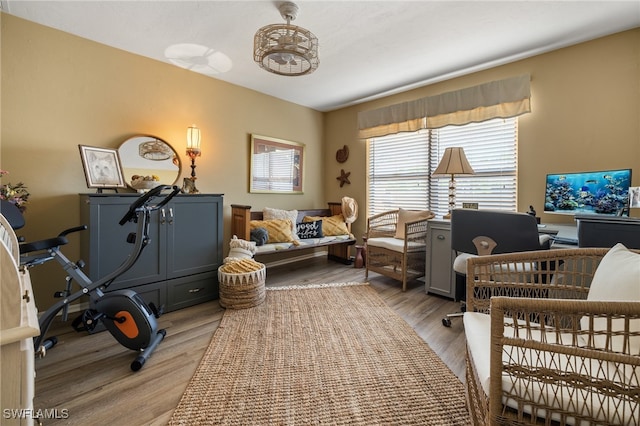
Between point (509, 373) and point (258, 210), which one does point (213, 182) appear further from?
point (509, 373)

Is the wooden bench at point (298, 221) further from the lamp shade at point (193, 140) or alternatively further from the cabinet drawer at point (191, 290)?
the lamp shade at point (193, 140)

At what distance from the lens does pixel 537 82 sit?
9.04ft

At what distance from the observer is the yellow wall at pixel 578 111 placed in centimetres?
231

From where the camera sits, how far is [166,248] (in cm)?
243

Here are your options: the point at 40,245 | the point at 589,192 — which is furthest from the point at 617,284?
the point at 40,245

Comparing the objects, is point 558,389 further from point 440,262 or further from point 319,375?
point 440,262

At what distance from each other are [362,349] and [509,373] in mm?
1165

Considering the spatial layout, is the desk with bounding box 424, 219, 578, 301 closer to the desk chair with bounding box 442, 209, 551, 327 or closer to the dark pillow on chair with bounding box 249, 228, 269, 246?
the desk chair with bounding box 442, 209, 551, 327

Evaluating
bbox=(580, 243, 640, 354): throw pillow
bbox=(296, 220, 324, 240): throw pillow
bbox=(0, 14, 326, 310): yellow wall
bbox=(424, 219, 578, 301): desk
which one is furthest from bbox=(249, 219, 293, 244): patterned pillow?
bbox=(580, 243, 640, 354): throw pillow

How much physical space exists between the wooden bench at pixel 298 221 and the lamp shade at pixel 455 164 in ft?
5.43

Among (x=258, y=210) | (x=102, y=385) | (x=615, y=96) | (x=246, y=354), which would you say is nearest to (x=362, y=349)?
(x=246, y=354)

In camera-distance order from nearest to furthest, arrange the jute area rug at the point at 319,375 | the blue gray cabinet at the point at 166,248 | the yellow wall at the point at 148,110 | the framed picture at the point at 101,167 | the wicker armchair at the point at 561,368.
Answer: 1. the wicker armchair at the point at 561,368
2. the jute area rug at the point at 319,375
3. the blue gray cabinet at the point at 166,248
4. the yellow wall at the point at 148,110
5. the framed picture at the point at 101,167

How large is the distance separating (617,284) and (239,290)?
2.33 m

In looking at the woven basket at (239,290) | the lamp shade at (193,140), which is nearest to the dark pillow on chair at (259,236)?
the woven basket at (239,290)
